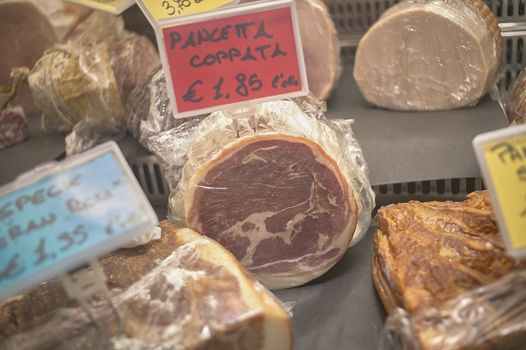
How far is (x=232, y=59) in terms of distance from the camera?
5.55ft

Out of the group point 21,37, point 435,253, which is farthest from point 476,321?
point 21,37

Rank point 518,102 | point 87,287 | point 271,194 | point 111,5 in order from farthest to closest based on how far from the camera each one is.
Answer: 1. point 111,5
2. point 518,102
3. point 271,194
4. point 87,287

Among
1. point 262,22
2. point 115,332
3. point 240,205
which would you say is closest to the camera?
point 115,332

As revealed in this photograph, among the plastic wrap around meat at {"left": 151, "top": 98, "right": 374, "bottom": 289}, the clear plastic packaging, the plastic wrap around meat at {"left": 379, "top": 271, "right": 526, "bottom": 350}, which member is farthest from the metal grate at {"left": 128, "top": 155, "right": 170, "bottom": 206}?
the plastic wrap around meat at {"left": 379, "top": 271, "right": 526, "bottom": 350}

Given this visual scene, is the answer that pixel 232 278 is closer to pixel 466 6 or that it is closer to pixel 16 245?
pixel 16 245

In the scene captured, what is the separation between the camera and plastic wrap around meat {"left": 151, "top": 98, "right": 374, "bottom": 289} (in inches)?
70.1

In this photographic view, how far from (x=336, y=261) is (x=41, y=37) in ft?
5.17

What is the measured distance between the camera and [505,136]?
1280 mm

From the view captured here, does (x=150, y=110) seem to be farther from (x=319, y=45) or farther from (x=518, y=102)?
(x=518, y=102)

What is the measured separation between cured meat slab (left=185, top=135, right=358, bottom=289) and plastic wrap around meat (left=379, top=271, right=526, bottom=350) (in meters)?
0.51

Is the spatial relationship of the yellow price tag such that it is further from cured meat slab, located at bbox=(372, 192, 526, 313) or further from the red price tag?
cured meat slab, located at bbox=(372, 192, 526, 313)

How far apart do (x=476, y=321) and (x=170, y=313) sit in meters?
0.67

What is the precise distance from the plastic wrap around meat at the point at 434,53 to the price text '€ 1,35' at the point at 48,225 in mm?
1468

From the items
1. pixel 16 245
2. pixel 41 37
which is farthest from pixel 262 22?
pixel 41 37
